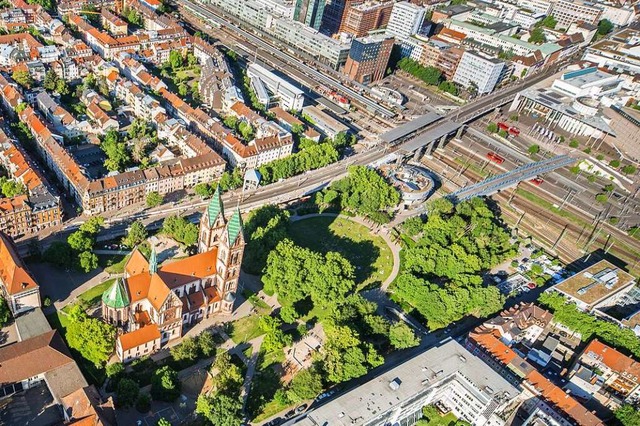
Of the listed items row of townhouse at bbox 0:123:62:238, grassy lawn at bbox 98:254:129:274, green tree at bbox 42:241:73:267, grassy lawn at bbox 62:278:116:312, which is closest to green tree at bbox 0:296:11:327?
grassy lawn at bbox 62:278:116:312

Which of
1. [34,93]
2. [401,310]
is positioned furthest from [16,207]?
[401,310]

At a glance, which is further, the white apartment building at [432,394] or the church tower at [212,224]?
the church tower at [212,224]

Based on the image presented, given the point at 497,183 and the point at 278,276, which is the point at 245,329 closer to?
the point at 278,276

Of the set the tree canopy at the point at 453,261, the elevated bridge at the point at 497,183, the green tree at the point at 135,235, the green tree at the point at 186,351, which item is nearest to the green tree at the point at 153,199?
the green tree at the point at 135,235

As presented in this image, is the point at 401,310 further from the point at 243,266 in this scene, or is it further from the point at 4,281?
the point at 4,281

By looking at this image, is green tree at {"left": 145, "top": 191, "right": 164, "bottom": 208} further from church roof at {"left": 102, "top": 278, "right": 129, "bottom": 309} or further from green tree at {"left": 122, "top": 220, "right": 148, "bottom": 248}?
church roof at {"left": 102, "top": 278, "right": 129, "bottom": 309}

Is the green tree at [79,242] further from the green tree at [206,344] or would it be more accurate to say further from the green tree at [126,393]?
the green tree at [126,393]

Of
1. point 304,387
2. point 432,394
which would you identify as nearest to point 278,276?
point 304,387
